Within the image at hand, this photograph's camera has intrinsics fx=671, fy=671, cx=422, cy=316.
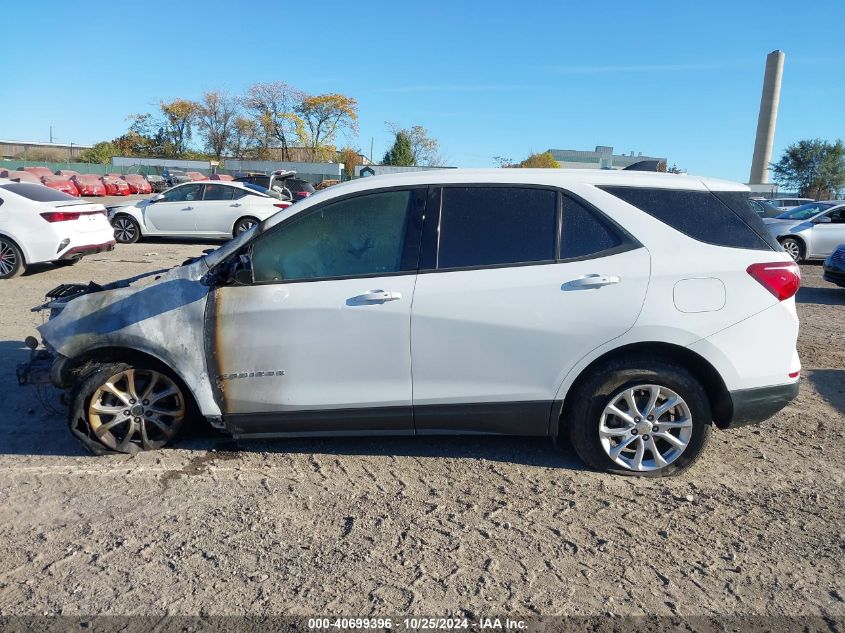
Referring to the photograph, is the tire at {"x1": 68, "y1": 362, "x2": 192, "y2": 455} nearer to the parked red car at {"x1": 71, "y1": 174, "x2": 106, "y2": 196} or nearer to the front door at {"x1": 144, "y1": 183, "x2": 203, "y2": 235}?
the front door at {"x1": 144, "y1": 183, "x2": 203, "y2": 235}

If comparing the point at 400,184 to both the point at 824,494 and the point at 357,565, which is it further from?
the point at 824,494

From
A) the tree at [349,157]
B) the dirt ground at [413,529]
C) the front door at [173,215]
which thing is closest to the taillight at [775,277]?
the dirt ground at [413,529]

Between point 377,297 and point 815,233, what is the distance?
14.5m

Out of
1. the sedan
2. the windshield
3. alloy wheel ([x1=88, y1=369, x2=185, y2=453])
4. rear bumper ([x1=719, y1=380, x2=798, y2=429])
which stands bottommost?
alloy wheel ([x1=88, y1=369, x2=185, y2=453])

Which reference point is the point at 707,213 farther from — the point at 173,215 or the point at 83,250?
the point at 173,215

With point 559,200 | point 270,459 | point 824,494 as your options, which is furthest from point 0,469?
point 824,494

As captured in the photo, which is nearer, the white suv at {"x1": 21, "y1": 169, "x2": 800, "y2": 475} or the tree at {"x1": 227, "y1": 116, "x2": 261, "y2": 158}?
the white suv at {"x1": 21, "y1": 169, "x2": 800, "y2": 475}

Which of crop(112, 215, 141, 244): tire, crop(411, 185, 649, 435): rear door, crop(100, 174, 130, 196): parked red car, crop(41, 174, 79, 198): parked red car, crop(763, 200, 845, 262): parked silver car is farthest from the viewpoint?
crop(100, 174, 130, 196): parked red car

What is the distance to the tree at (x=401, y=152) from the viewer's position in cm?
6488

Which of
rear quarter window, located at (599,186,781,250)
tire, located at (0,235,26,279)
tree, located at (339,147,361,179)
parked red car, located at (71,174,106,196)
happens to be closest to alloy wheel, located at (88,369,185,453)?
rear quarter window, located at (599,186,781,250)

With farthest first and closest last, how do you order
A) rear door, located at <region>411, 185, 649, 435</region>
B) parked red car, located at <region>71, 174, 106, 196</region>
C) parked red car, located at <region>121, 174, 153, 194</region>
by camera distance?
1. parked red car, located at <region>121, 174, 153, 194</region>
2. parked red car, located at <region>71, 174, 106, 196</region>
3. rear door, located at <region>411, 185, 649, 435</region>

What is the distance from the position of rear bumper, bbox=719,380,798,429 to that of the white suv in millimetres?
12

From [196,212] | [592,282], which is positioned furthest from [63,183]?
[592,282]

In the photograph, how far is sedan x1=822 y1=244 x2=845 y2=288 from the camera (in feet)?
35.7
